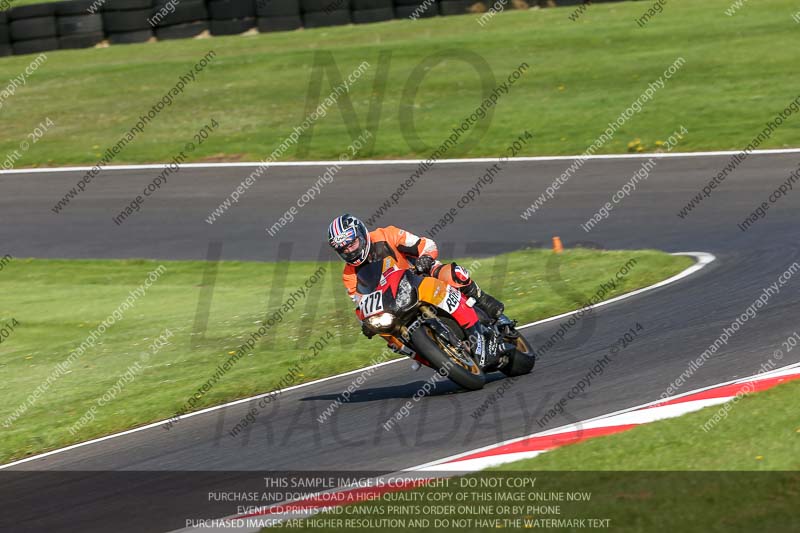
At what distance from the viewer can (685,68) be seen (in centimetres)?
2433

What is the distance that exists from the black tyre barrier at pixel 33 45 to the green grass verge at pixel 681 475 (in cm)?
2858

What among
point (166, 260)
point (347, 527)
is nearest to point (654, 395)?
point (347, 527)

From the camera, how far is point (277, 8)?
103 feet

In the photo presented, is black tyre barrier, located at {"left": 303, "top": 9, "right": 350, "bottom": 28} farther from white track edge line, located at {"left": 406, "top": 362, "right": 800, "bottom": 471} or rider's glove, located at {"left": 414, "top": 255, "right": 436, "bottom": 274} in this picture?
white track edge line, located at {"left": 406, "top": 362, "right": 800, "bottom": 471}

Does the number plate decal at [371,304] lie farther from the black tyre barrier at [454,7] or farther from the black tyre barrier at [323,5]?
the black tyre barrier at [323,5]

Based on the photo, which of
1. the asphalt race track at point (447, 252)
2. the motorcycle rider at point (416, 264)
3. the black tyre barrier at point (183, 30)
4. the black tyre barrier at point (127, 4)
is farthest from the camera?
the black tyre barrier at point (183, 30)

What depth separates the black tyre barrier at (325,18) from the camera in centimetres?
3094

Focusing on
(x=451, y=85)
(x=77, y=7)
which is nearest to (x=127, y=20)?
(x=77, y=7)

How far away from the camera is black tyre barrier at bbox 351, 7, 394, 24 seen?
3070 centimetres

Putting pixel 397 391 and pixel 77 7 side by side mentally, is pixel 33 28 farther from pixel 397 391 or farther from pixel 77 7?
pixel 397 391

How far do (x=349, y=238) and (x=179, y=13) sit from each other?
79.1 feet

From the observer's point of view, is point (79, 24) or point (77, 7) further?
point (79, 24)

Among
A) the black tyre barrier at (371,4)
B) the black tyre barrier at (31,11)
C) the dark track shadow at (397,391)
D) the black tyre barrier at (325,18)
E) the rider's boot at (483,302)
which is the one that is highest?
the rider's boot at (483,302)

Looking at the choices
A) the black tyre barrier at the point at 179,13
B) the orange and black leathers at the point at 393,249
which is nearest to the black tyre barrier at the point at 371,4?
the black tyre barrier at the point at 179,13
